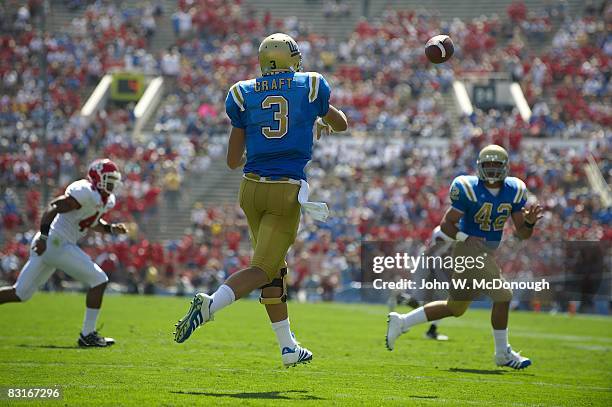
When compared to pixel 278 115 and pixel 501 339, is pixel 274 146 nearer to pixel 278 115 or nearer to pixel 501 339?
pixel 278 115

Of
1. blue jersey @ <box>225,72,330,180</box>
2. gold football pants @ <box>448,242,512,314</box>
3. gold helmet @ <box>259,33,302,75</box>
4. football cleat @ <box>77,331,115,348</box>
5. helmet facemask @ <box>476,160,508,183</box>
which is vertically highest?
gold helmet @ <box>259,33,302,75</box>

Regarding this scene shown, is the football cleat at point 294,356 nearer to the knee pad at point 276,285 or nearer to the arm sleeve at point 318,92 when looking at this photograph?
the knee pad at point 276,285

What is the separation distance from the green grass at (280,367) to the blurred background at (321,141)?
9.36 metres

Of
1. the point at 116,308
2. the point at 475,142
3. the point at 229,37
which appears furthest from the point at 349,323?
the point at 229,37

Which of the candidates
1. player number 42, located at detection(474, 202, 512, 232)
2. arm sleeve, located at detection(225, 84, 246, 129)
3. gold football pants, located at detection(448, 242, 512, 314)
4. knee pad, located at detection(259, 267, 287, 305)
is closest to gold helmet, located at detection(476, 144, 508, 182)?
player number 42, located at detection(474, 202, 512, 232)

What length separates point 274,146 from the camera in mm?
6707

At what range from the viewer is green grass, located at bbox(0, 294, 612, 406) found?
628cm

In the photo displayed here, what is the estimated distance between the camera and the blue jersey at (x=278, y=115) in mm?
6707

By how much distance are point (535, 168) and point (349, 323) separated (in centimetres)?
1186

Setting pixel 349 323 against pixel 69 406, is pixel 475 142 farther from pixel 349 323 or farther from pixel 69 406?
pixel 69 406

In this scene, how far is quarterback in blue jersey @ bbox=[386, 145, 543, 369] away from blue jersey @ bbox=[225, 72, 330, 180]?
2.48 metres

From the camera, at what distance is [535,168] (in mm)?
24844

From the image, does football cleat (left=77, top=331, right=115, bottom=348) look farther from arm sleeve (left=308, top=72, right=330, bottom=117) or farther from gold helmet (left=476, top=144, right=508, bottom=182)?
gold helmet (left=476, top=144, right=508, bottom=182)

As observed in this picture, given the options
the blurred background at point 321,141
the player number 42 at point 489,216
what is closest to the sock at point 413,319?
the player number 42 at point 489,216
